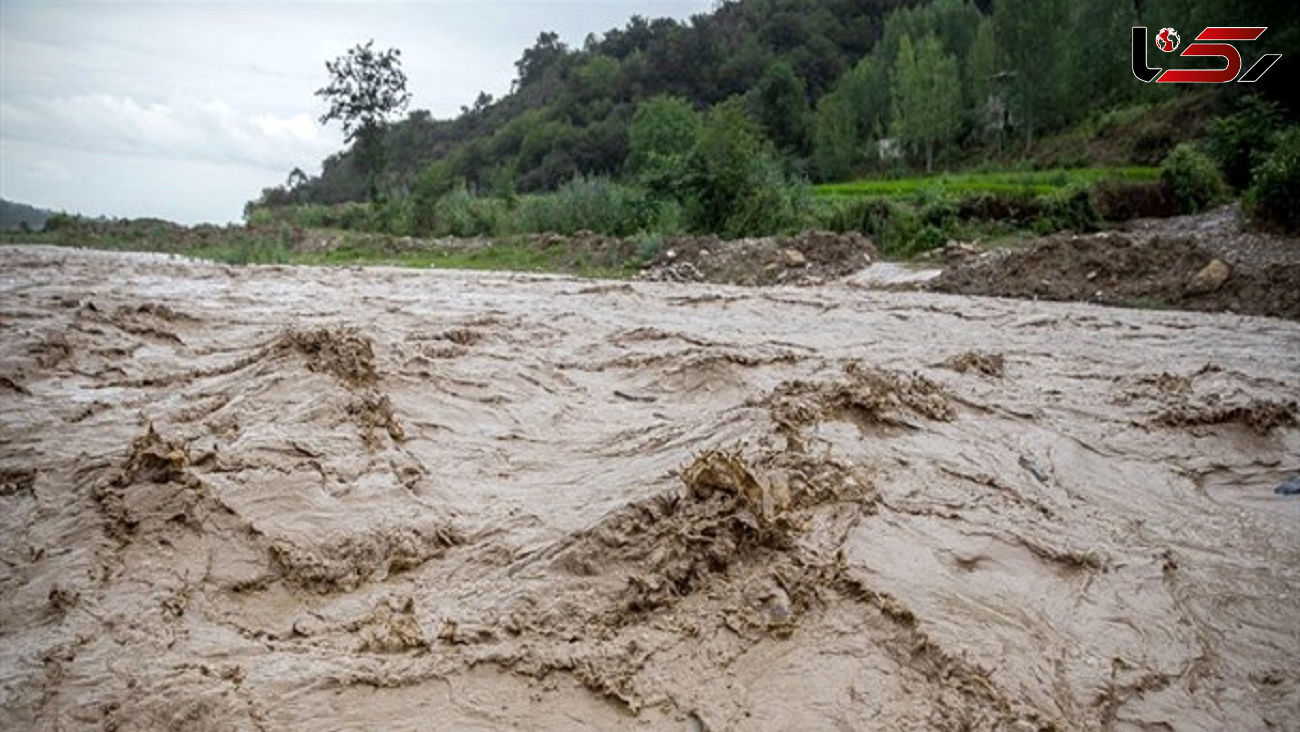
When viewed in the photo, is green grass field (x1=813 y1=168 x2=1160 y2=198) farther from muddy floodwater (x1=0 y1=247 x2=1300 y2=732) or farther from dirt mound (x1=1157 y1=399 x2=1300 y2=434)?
muddy floodwater (x1=0 y1=247 x2=1300 y2=732)

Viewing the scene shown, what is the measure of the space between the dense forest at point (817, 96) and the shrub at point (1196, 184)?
355 cm

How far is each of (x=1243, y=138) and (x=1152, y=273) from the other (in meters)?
6.18

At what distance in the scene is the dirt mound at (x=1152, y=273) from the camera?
329 inches

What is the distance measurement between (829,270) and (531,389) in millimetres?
6908

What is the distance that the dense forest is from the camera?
20.6 meters

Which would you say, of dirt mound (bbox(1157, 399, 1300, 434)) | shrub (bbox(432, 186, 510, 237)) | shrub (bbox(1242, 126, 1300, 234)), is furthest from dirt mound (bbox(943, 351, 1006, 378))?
shrub (bbox(432, 186, 510, 237))

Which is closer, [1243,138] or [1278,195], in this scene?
[1278,195]

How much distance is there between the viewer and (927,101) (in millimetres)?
35500

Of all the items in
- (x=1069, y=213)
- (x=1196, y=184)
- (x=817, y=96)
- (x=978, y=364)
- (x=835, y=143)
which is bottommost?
(x=978, y=364)

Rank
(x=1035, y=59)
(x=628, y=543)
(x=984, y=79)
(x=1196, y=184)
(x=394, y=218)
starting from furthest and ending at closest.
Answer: (x=984, y=79) < (x=1035, y=59) < (x=394, y=218) < (x=1196, y=184) < (x=628, y=543)

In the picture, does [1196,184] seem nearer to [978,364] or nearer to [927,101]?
[978,364]

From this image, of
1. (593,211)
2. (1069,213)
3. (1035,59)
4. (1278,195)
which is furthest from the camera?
(1035,59)

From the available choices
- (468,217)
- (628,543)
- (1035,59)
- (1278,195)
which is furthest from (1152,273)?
(1035,59)

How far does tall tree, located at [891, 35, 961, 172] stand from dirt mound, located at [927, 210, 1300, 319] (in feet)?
86.6
